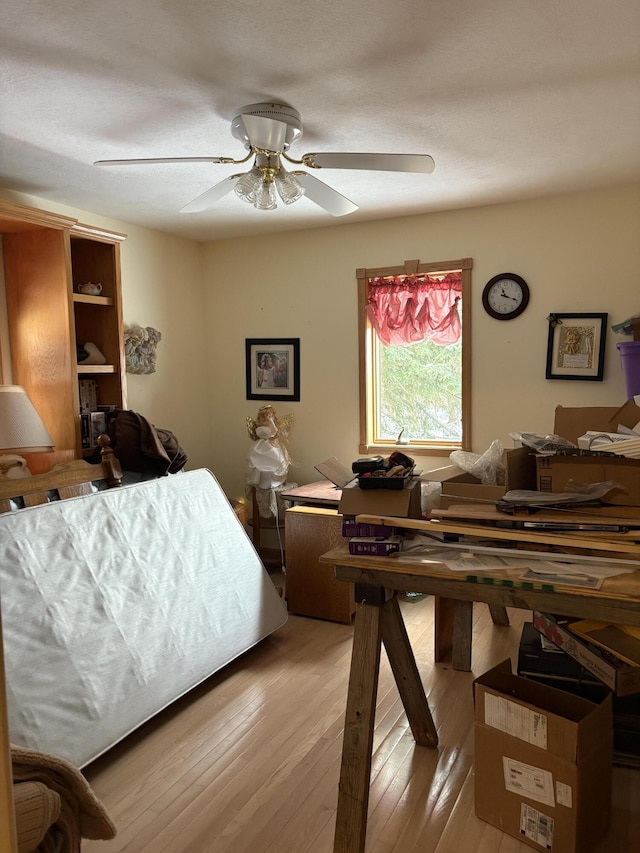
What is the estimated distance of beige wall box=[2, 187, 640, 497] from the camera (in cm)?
389

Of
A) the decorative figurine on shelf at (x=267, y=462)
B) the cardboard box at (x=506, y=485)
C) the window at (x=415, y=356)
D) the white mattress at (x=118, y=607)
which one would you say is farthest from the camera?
the decorative figurine on shelf at (x=267, y=462)

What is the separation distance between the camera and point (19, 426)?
3135 millimetres

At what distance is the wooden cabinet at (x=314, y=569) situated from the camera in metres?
3.66

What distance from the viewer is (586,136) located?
9.46 feet

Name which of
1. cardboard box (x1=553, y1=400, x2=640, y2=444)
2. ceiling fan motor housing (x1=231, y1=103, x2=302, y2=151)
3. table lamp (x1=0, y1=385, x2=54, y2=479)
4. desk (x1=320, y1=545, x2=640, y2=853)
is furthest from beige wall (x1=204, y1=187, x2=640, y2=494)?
desk (x1=320, y1=545, x2=640, y2=853)

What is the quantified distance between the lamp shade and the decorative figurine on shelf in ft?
5.24

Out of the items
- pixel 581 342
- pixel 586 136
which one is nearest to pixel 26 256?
pixel 586 136

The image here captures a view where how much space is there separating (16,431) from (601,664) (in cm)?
275

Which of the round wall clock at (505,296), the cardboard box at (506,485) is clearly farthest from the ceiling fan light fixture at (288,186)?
the round wall clock at (505,296)

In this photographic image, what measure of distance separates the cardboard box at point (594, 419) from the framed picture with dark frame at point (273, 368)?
270cm

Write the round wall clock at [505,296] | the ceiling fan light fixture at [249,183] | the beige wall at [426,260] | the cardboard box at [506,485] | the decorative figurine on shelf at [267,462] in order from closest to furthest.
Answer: the cardboard box at [506,485] → the ceiling fan light fixture at [249,183] → the beige wall at [426,260] → the round wall clock at [505,296] → the decorative figurine on shelf at [267,462]

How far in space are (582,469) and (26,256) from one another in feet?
10.4

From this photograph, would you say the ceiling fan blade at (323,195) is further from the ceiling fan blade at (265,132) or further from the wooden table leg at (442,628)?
the wooden table leg at (442,628)

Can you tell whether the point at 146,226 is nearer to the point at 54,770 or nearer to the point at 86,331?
the point at 86,331
